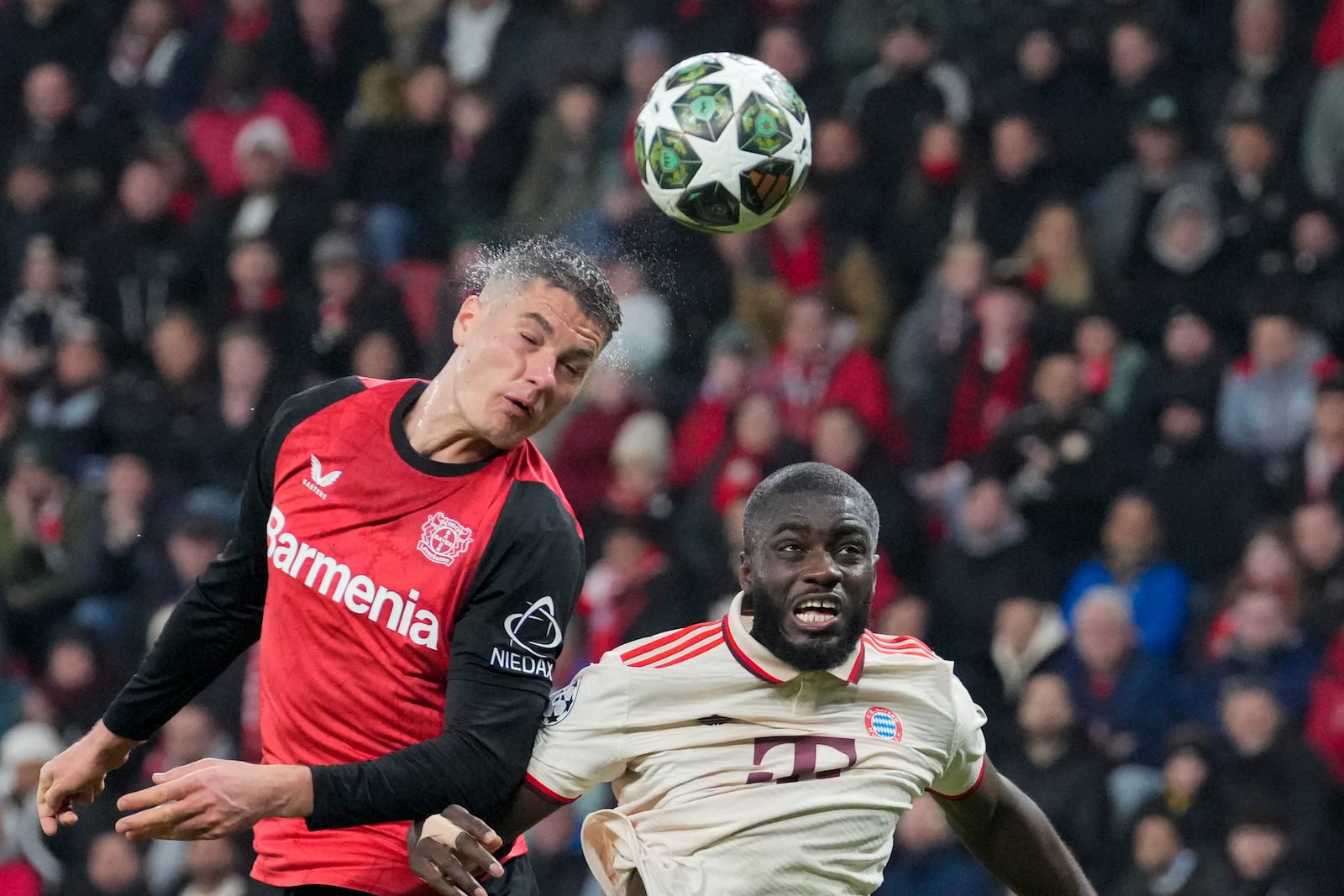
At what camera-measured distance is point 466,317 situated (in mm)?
4621

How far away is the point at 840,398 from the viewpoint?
8984 mm

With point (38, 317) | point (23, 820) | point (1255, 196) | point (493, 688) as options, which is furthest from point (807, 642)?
point (38, 317)

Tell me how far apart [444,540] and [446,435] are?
259 mm

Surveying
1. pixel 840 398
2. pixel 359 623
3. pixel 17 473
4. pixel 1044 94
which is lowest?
pixel 17 473

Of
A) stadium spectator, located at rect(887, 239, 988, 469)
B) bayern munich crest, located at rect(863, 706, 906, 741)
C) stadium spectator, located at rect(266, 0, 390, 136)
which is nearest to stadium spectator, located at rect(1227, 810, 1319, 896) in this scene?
stadium spectator, located at rect(887, 239, 988, 469)

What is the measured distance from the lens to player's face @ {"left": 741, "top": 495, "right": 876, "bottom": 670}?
429 cm

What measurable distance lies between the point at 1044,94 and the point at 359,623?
632 centimetres

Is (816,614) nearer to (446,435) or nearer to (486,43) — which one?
(446,435)

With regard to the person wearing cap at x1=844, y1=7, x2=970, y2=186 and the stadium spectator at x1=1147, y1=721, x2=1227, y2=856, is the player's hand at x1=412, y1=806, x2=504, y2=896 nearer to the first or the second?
the stadium spectator at x1=1147, y1=721, x2=1227, y2=856

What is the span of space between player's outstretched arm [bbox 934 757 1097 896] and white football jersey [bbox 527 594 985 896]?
228mm

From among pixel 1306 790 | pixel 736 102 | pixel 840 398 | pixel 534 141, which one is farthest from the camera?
pixel 534 141

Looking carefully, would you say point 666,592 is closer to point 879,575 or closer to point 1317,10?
point 879,575

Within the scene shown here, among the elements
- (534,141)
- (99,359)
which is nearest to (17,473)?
(99,359)

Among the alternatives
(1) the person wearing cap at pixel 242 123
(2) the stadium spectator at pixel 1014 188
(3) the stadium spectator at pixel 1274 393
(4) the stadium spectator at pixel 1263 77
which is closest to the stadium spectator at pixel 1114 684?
(3) the stadium spectator at pixel 1274 393
